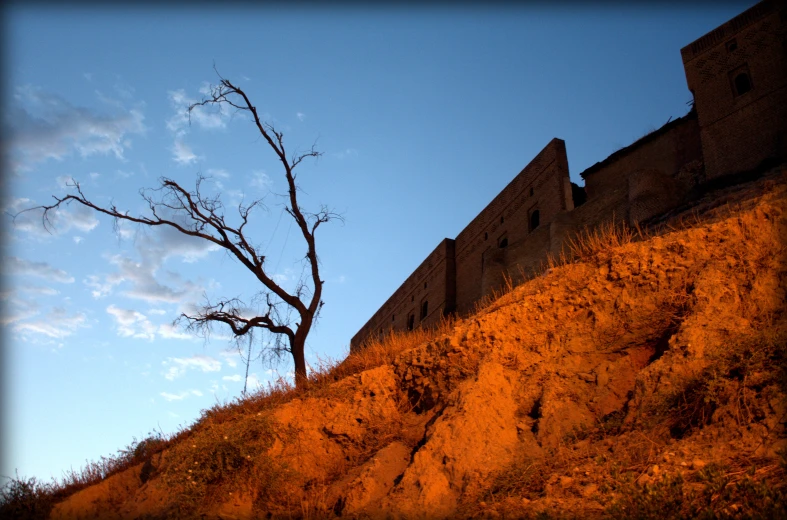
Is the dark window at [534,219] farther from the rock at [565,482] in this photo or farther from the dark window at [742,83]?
the rock at [565,482]

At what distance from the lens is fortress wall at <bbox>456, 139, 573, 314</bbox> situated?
21859mm

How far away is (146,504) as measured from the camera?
8281 mm

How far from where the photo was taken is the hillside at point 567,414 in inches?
185

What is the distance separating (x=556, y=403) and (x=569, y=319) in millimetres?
1256

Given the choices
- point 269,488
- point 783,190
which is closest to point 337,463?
point 269,488

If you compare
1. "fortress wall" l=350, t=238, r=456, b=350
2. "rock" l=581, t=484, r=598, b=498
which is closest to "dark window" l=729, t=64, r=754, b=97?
"fortress wall" l=350, t=238, r=456, b=350

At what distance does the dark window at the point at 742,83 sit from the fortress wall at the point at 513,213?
18.6ft

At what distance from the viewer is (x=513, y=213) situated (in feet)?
80.3

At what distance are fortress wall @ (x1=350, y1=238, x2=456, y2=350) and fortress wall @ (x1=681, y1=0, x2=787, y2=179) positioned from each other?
11.5 m

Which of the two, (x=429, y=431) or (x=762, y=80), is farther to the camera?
(x=762, y=80)

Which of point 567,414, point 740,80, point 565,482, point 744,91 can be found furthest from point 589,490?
point 740,80

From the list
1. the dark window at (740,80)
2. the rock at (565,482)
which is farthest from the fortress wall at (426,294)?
the rock at (565,482)

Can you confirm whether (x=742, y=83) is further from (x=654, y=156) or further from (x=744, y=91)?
(x=654, y=156)

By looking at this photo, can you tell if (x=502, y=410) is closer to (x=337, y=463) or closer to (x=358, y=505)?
(x=358, y=505)
